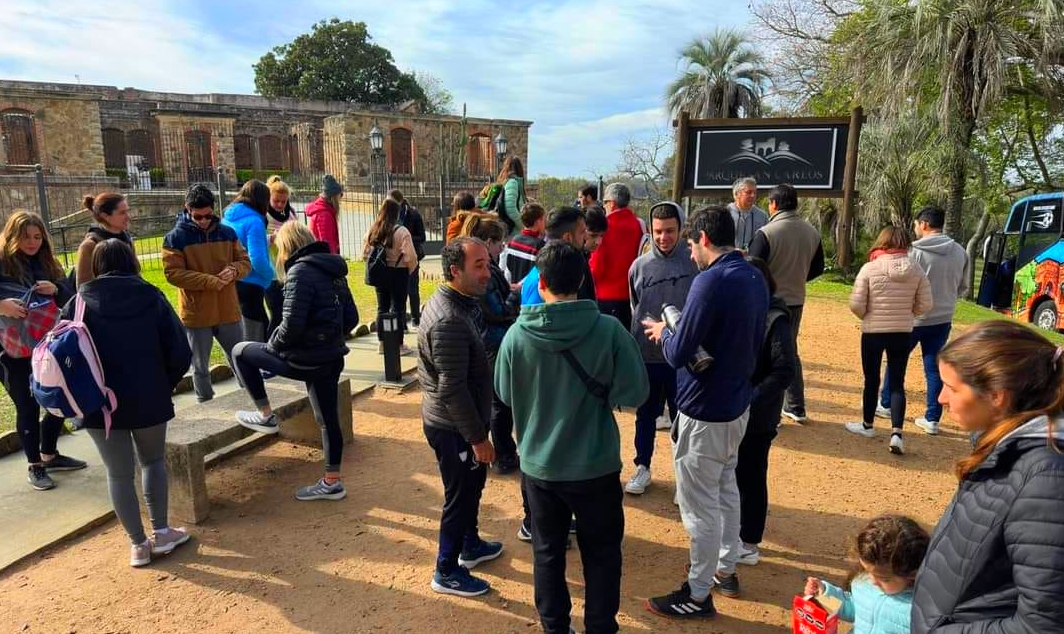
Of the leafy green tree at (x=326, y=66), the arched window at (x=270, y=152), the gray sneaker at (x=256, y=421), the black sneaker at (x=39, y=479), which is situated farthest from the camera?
the leafy green tree at (x=326, y=66)

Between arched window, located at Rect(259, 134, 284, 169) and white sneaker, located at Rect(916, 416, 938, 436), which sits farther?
arched window, located at Rect(259, 134, 284, 169)

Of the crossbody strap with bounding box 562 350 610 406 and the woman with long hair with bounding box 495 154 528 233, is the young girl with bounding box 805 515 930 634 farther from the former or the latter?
the woman with long hair with bounding box 495 154 528 233

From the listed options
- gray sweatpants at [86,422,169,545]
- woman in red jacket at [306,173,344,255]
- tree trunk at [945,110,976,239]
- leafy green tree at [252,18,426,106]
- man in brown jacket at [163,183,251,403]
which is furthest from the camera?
leafy green tree at [252,18,426,106]

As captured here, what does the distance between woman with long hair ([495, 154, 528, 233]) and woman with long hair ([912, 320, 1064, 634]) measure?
5178 mm

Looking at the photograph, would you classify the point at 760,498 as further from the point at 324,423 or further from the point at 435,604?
the point at 324,423

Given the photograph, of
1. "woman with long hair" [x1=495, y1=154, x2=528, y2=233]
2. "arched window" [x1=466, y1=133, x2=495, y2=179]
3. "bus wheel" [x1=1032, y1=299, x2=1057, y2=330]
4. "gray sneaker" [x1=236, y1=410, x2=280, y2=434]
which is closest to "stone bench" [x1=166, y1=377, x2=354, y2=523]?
"gray sneaker" [x1=236, y1=410, x2=280, y2=434]

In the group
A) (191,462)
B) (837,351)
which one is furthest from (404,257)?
(837,351)

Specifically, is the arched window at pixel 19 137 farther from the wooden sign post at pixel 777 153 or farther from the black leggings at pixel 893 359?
the black leggings at pixel 893 359

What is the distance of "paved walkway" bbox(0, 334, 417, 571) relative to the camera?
3.50 metres

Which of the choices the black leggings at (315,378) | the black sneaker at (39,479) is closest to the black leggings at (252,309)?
the black leggings at (315,378)

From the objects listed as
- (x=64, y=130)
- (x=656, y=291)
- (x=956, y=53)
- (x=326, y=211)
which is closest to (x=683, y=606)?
(x=656, y=291)

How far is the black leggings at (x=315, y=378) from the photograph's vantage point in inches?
151

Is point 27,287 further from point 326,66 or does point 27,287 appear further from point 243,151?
point 326,66

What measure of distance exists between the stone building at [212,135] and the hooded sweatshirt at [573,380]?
23.8 meters
